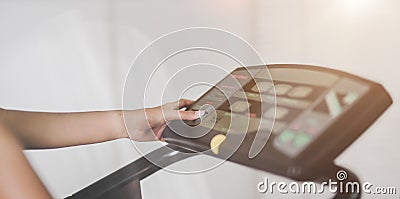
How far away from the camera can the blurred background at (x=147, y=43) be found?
46.7 inches

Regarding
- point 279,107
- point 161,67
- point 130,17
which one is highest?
point 130,17

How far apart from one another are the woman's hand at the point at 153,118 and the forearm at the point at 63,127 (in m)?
0.02

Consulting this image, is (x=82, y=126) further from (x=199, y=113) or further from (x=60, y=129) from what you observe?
(x=199, y=113)

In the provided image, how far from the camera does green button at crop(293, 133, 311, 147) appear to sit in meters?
1.17

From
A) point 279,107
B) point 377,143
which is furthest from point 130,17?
point 377,143

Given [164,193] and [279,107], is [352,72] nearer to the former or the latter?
[279,107]

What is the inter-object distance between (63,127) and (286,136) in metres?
0.53

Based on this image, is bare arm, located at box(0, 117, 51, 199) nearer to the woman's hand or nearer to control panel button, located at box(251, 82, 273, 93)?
the woman's hand

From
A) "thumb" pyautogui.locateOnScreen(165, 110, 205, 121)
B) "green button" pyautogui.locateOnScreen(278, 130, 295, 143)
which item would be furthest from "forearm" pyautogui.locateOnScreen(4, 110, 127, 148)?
"green button" pyautogui.locateOnScreen(278, 130, 295, 143)

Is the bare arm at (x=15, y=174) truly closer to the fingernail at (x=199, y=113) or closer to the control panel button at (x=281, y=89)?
the fingernail at (x=199, y=113)

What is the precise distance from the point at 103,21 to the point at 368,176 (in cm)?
72

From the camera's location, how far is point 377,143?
1.18 m

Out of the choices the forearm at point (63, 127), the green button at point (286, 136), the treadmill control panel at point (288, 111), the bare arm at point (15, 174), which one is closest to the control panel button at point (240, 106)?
the treadmill control panel at point (288, 111)

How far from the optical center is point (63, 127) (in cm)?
124
